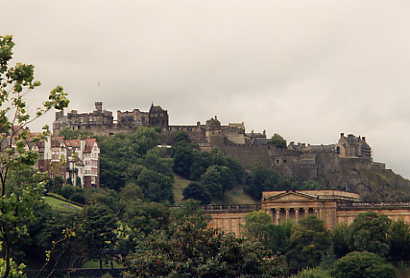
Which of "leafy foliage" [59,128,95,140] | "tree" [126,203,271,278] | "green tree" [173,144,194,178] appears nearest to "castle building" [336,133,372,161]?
"green tree" [173,144,194,178]

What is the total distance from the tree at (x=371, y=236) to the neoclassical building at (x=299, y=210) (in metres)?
16.3

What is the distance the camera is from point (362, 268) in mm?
85562

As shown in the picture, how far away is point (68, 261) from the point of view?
8812cm

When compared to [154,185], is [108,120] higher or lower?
higher

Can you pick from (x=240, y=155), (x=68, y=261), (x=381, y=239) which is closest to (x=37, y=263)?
(x=68, y=261)

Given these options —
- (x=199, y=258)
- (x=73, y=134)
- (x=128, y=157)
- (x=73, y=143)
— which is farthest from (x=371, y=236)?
(x=73, y=134)

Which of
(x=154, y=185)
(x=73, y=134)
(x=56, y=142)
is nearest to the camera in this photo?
(x=56, y=142)

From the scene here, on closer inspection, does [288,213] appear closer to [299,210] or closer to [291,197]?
[299,210]

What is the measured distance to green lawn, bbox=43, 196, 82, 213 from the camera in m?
102

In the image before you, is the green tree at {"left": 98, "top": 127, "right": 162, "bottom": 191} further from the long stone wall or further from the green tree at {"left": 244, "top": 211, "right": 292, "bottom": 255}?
the green tree at {"left": 244, "top": 211, "right": 292, "bottom": 255}

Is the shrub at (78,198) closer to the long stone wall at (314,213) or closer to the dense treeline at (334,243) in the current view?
the long stone wall at (314,213)

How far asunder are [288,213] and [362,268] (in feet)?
113

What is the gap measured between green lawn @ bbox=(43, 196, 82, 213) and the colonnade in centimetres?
2593

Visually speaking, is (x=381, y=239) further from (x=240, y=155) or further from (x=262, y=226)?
(x=240, y=155)
